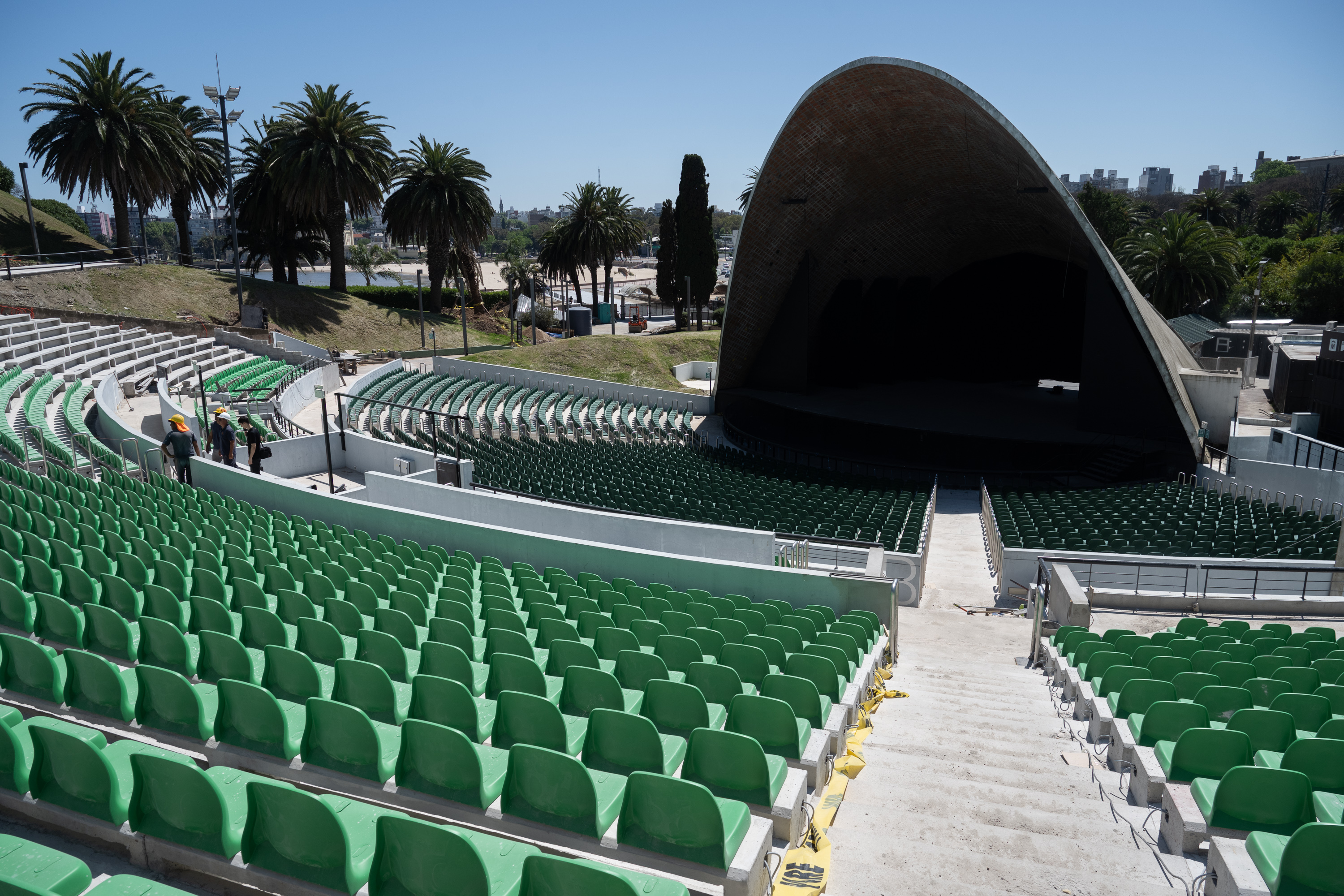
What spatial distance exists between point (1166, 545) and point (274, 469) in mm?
19385

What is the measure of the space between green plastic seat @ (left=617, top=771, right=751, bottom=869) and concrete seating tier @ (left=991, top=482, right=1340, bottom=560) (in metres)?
13.2

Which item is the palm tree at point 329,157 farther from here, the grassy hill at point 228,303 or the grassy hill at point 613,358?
the grassy hill at point 613,358

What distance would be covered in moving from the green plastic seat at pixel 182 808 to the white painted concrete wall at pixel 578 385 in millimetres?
35027

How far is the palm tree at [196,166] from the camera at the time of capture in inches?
1919

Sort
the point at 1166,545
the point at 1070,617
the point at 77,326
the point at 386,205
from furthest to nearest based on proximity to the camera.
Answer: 1. the point at 386,205
2. the point at 77,326
3. the point at 1166,545
4. the point at 1070,617

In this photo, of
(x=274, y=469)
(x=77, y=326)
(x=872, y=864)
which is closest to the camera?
(x=872, y=864)

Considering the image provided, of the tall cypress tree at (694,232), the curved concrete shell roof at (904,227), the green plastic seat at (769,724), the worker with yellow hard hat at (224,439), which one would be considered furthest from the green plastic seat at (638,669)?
the tall cypress tree at (694,232)

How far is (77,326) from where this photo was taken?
33219 mm

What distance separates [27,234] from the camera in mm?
51938

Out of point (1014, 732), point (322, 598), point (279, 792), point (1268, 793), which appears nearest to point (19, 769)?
point (279, 792)

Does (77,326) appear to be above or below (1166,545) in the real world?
above

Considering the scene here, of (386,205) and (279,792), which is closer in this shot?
(279,792)

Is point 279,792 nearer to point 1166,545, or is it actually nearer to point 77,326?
point 1166,545

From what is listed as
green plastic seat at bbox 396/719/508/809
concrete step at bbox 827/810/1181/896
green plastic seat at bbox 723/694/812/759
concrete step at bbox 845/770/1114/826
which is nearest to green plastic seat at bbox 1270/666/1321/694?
concrete step at bbox 845/770/1114/826
